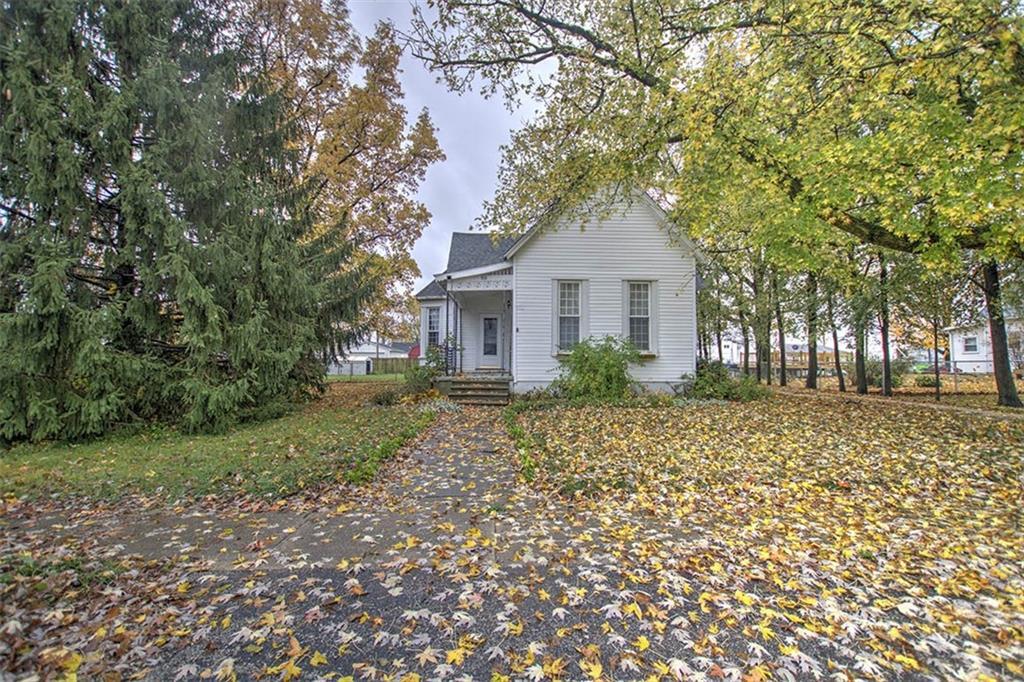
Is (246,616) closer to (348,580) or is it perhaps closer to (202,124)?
(348,580)

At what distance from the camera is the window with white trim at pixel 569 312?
45.3 feet

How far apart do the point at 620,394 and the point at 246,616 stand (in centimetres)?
1038

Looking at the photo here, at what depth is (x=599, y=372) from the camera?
40.0 feet

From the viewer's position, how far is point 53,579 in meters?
3.17

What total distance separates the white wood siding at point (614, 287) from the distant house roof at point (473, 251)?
3300 millimetres

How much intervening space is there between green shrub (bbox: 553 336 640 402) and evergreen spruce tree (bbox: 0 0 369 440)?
21.8 ft

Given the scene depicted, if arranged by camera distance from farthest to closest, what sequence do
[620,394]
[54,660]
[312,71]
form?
[312,71] → [620,394] → [54,660]

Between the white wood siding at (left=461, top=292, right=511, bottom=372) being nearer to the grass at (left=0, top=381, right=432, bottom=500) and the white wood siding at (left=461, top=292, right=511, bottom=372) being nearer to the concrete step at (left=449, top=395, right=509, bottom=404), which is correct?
the concrete step at (left=449, top=395, right=509, bottom=404)

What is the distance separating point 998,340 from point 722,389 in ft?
26.9

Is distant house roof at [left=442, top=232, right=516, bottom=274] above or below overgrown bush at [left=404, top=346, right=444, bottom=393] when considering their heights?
above

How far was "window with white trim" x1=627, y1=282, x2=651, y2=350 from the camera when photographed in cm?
1384

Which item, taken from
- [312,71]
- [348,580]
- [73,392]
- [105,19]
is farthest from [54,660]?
[312,71]

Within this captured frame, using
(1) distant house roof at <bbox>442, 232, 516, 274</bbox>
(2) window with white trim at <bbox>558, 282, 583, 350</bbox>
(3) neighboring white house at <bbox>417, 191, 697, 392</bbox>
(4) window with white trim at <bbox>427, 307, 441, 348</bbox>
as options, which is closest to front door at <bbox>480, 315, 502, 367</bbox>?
(1) distant house roof at <bbox>442, 232, 516, 274</bbox>

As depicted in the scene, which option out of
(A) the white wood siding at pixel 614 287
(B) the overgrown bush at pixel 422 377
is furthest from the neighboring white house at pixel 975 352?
(B) the overgrown bush at pixel 422 377
